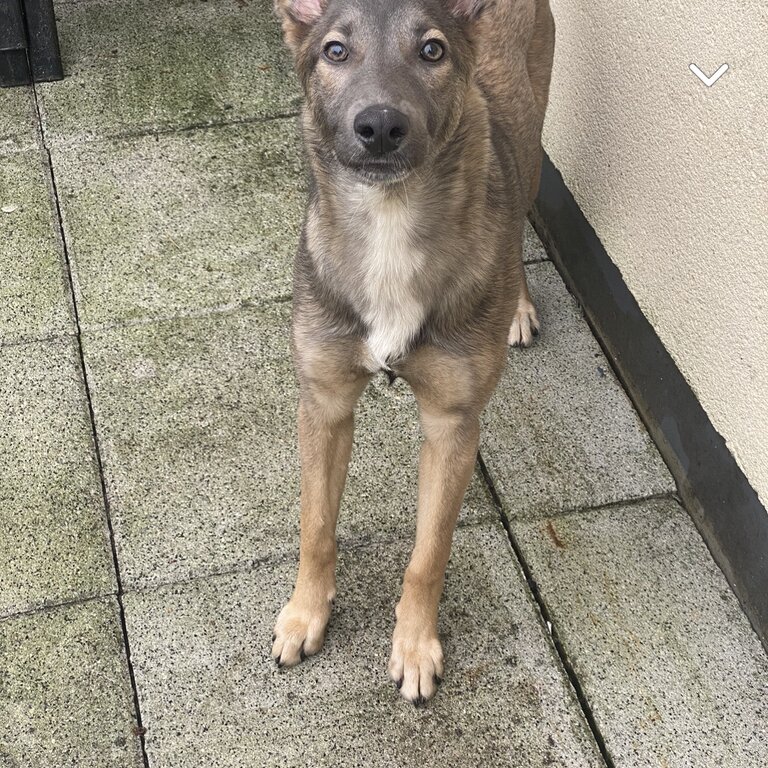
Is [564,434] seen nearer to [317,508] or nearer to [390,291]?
[317,508]

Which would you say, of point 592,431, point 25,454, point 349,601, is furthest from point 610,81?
point 25,454

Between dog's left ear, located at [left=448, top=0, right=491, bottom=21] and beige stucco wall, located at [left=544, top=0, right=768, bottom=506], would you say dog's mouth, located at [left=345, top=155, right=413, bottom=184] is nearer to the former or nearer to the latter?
dog's left ear, located at [left=448, top=0, right=491, bottom=21]

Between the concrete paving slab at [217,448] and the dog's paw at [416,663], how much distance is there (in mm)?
502

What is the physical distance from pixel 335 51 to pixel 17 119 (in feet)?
10.8

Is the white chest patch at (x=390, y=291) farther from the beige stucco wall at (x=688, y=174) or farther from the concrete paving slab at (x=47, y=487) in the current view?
the concrete paving slab at (x=47, y=487)

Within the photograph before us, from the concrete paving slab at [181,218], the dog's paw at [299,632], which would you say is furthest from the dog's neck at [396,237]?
the concrete paving slab at [181,218]

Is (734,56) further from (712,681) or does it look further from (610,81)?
(712,681)

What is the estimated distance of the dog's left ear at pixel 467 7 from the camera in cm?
285

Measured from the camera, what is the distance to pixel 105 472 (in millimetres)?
3889

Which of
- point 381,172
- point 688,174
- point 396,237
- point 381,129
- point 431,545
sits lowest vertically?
point 431,545

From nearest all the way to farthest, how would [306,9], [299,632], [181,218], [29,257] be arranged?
A: [306,9] → [299,632] → [29,257] → [181,218]

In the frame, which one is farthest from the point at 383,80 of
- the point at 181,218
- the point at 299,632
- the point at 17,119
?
the point at 17,119

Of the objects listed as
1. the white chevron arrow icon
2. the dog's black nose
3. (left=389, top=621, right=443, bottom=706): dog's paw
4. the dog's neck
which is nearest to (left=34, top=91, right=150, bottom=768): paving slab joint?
(left=389, top=621, right=443, bottom=706): dog's paw

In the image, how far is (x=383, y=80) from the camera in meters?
2.57
